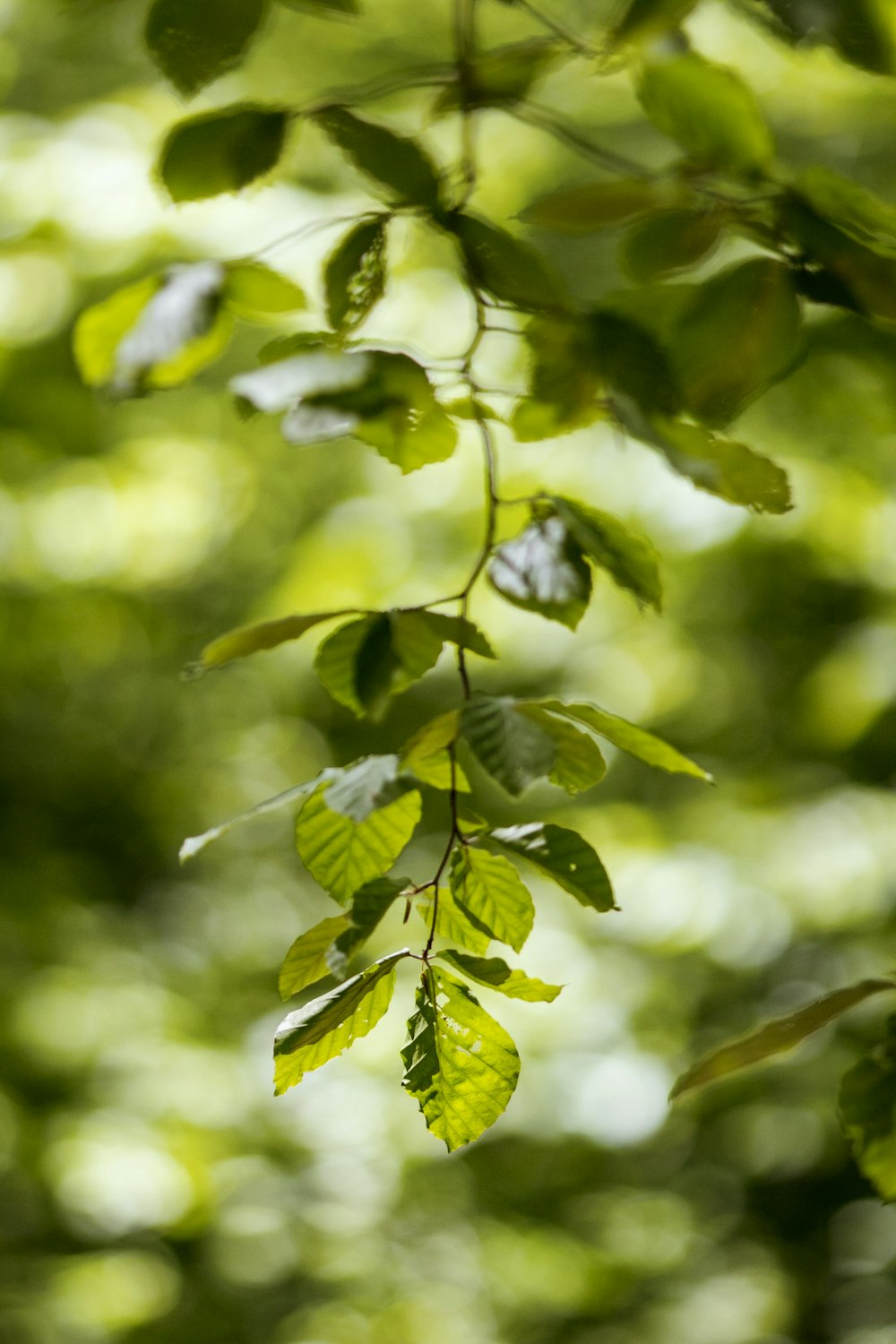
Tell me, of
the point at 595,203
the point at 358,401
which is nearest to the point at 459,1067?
the point at 358,401

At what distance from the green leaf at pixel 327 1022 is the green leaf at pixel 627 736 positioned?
12cm

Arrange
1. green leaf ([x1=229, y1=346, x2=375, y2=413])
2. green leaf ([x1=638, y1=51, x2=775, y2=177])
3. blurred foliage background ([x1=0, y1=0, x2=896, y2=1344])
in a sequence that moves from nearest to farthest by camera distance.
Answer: green leaf ([x1=229, y1=346, x2=375, y2=413]) → green leaf ([x1=638, y1=51, x2=775, y2=177]) → blurred foliage background ([x1=0, y1=0, x2=896, y2=1344])

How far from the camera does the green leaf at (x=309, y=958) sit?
1.50 ft

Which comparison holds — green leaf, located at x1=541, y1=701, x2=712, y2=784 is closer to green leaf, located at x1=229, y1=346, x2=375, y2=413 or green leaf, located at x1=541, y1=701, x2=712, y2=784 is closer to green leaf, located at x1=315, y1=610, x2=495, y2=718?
green leaf, located at x1=315, y1=610, x2=495, y2=718

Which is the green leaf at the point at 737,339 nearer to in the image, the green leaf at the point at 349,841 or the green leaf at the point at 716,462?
the green leaf at the point at 716,462

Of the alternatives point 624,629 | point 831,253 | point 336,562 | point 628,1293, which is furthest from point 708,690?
point 831,253

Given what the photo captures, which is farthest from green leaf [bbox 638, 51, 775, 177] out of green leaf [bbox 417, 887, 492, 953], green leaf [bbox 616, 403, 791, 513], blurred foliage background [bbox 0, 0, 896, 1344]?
blurred foliage background [bbox 0, 0, 896, 1344]

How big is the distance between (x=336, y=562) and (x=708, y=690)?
85 centimetres

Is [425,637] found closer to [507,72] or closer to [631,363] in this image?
[631,363]

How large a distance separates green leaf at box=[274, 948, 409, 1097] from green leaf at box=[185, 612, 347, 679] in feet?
0.49

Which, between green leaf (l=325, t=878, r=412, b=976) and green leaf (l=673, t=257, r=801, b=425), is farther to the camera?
green leaf (l=673, t=257, r=801, b=425)

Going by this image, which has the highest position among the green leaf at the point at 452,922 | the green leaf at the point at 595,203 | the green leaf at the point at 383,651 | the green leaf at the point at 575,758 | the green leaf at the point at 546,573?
the green leaf at the point at 595,203

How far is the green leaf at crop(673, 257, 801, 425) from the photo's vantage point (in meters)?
0.53

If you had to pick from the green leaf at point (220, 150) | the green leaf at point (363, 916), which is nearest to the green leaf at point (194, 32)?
the green leaf at point (220, 150)
